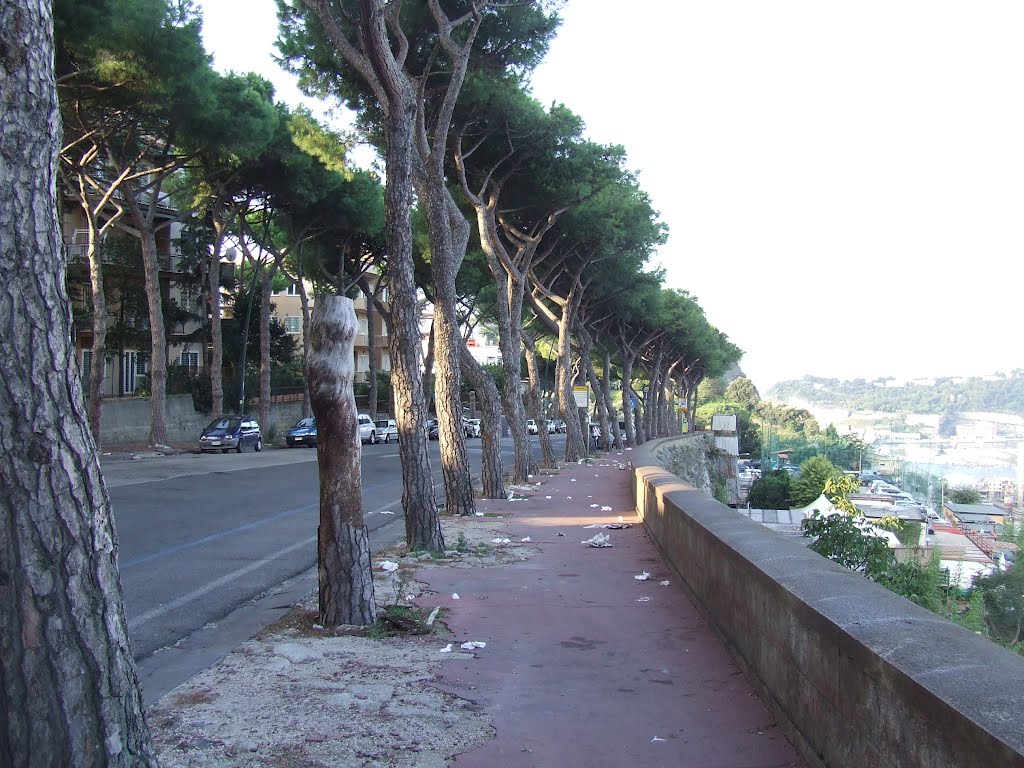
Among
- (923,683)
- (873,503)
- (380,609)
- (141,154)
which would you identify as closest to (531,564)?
(380,609)

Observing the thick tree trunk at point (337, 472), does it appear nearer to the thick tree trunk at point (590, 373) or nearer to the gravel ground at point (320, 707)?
the gravel ground at point (320, 707)

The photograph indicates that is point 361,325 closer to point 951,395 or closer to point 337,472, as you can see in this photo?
point 337,472

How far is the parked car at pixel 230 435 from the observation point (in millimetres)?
36031

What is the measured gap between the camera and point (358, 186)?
36.1 m

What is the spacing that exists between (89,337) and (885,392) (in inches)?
6849

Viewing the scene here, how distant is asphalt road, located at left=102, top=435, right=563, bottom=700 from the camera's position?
280 inches

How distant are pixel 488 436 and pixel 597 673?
11.9m

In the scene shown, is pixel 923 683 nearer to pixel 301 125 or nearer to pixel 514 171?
pixel 301 125

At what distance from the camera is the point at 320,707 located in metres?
4.98

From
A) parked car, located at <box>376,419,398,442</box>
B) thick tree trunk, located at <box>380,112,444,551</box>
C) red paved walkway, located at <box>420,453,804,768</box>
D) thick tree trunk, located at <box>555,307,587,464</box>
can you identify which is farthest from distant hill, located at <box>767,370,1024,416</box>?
red paved walkway, located at <box>420,453,804,768</box>

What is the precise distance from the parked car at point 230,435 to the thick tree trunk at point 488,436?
65.1 ft

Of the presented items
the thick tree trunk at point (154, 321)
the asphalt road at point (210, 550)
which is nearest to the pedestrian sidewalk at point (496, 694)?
the asphalt road at point (210, 550)

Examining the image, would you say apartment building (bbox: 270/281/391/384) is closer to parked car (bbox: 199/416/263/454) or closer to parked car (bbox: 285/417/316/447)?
parked car (bbox: 285/417/316/447)

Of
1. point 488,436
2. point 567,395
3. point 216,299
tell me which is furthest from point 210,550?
point 216,299
